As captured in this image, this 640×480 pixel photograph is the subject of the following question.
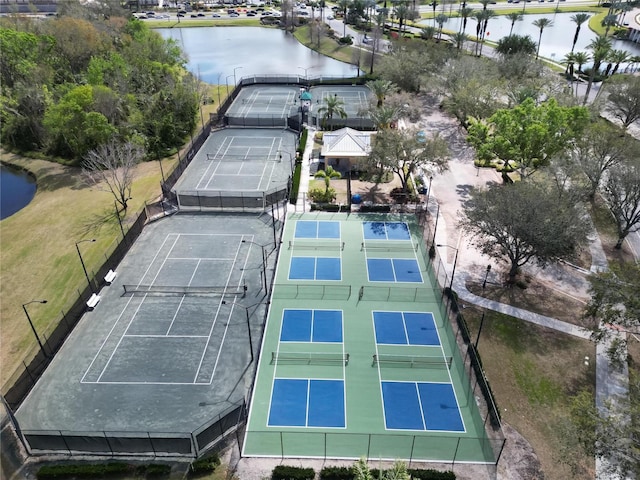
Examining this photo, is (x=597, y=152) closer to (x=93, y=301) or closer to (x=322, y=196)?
(x=322, y=196)

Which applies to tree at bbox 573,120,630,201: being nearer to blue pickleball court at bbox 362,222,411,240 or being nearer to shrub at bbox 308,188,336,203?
blue pickleball court at bbox 362,222,411,240

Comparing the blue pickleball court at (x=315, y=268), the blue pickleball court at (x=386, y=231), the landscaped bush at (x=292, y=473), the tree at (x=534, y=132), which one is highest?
the tree at (x=534, y=132)

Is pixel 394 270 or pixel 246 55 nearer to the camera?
pixel 394 270

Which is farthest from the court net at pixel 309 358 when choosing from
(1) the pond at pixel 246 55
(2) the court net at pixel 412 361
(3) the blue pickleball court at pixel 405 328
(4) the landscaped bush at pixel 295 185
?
(1) the pond at pixel 246 55

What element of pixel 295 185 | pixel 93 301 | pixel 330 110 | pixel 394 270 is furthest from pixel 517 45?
pixel 93 301

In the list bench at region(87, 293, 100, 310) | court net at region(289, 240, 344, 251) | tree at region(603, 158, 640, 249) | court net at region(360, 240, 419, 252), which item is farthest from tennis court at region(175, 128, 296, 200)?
tree at region(603, 158, 640, 249)

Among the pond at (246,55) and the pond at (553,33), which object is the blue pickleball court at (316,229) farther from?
the pond at (553,33)
